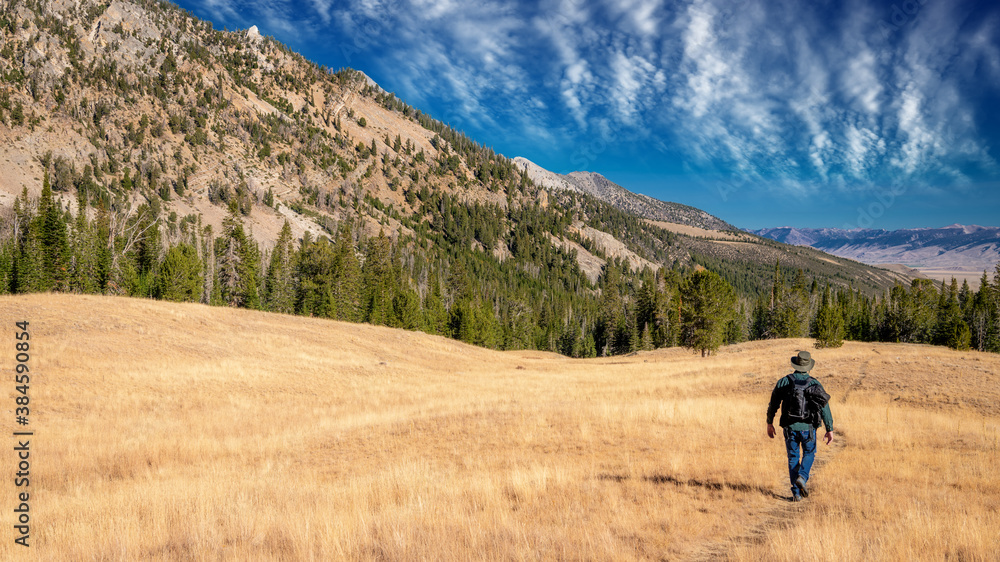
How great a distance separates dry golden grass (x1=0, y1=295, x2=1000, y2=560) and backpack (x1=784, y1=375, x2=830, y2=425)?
1279 mm

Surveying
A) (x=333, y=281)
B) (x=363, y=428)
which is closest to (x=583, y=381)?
(x=363, y=428)

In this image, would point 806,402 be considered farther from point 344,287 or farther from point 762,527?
point 344,287

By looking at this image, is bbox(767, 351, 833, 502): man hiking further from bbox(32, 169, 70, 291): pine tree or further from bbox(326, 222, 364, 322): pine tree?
bbox(32, 169, 70, 291): pine tree

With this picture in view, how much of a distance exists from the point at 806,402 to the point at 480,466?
685 cm

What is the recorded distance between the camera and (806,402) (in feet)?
25.5

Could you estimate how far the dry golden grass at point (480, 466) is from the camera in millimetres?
5742

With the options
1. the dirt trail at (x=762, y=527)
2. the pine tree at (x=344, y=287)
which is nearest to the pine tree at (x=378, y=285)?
the pine tree at (x=344, y=287)

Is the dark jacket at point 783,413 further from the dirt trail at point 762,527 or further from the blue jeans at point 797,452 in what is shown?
the dirt trail at point 762,527

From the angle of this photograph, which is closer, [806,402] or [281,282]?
[806,402]

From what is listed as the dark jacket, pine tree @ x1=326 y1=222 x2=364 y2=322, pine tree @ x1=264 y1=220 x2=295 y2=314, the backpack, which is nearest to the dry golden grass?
the dark jacket

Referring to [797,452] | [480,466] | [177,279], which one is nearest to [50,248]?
[177,279]

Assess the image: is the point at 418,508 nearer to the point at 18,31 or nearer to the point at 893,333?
the point at 893,333

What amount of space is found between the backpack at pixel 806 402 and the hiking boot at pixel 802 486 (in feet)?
3.20

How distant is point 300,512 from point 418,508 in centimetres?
188
